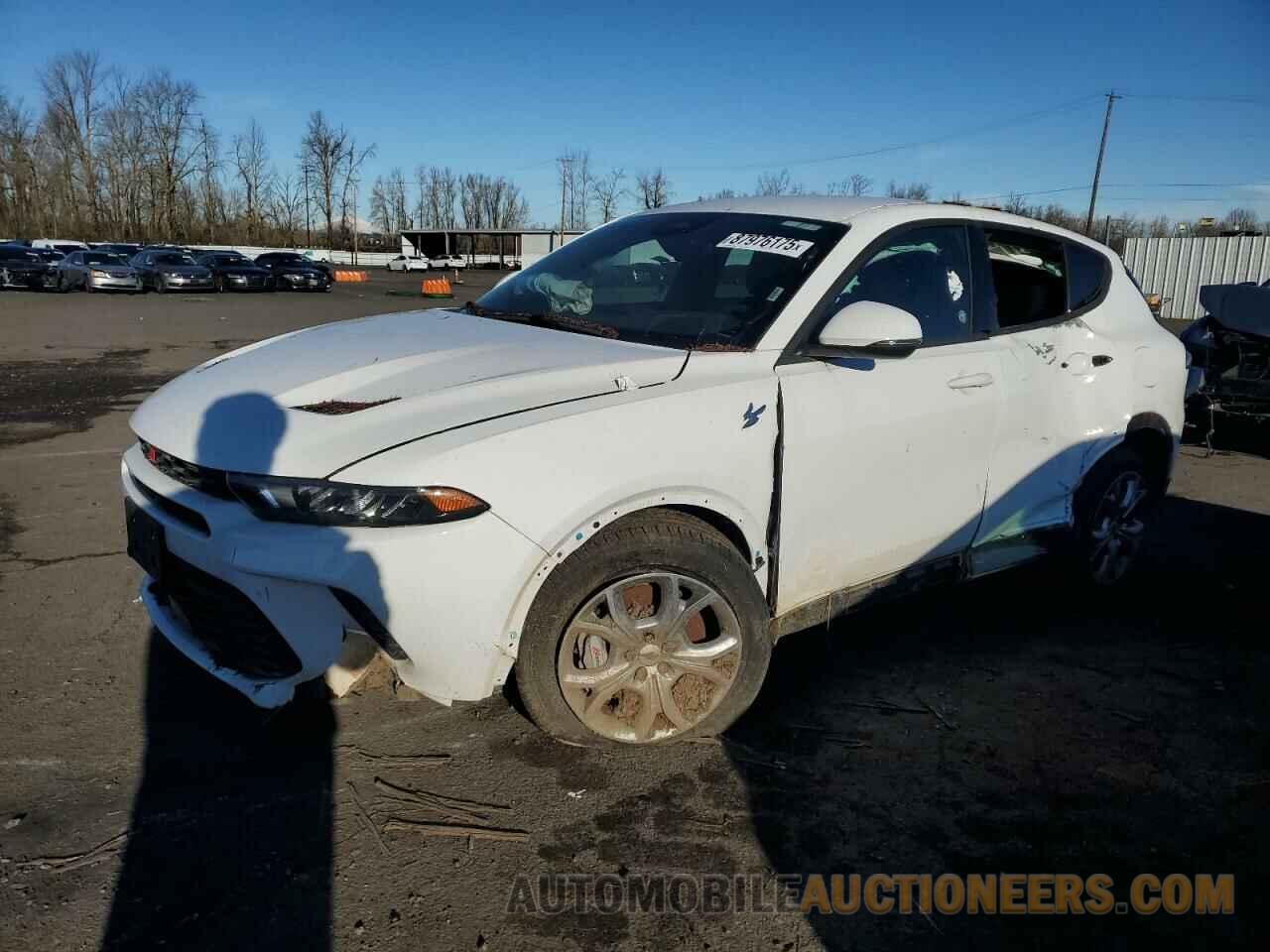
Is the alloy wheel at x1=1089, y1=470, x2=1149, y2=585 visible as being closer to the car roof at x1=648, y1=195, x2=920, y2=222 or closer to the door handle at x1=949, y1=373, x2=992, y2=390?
the door handle at x1=949, y1=373, x2=992, y2=390

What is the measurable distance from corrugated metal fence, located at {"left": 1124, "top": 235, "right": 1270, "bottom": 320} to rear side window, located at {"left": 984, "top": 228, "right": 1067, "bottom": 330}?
1039 inches

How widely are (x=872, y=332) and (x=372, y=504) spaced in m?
1.62

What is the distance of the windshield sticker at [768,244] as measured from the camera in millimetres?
3213


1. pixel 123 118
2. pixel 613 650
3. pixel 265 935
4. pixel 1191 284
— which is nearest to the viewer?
pixel 265 935

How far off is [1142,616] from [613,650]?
293 cm

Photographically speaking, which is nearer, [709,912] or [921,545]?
[709,912]

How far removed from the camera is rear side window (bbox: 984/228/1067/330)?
12.3 ft

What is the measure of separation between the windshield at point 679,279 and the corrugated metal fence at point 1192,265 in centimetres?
2756

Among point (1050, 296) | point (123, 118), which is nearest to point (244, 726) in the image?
point (1050, 296)

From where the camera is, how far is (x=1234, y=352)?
806cm

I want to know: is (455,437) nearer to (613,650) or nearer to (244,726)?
(613,650)

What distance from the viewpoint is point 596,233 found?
13.4ft

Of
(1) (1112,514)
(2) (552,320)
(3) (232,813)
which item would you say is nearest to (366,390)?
(2) (552,320)

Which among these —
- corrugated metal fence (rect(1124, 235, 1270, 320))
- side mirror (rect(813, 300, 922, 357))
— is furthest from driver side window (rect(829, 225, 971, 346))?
corrugated metal fence (rect(1124, 235, 1270, 320))
